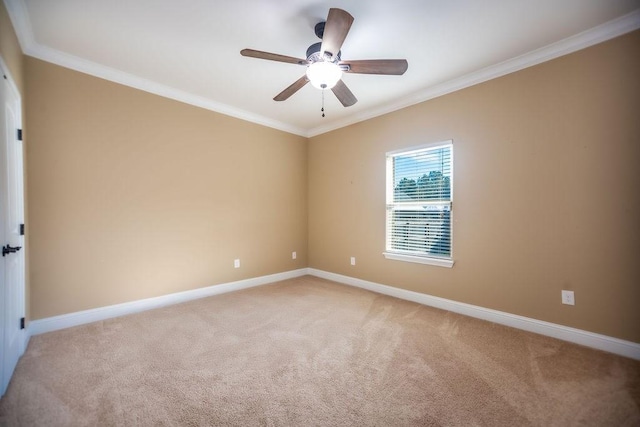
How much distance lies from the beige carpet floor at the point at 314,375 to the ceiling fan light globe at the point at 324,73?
2.19m

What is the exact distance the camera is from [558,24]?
2162 millimetres

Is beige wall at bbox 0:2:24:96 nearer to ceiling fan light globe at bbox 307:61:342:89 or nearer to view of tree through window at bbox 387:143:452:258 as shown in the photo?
ceiling fan light globe at bbox 307:61:342:89

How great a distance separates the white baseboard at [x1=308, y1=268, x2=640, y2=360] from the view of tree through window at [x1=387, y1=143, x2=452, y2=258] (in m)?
0.55

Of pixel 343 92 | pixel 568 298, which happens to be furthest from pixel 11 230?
pixel 568 298

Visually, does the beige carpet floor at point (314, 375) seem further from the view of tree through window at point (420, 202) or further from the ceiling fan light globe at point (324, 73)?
the ceiling fan light globe at point (324, 73)

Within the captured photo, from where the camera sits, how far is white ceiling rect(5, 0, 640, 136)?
198cm

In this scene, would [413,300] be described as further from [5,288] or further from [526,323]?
[5,288]

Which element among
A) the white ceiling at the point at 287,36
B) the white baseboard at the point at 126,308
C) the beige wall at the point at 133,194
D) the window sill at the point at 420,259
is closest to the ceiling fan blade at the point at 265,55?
the white ceiling at the point at 287,36

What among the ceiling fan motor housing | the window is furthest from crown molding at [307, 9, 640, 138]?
the ceiling fan motor housing

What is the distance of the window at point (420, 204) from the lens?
126 inches

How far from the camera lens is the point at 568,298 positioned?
2387 millimetres

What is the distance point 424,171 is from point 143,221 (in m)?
3.47

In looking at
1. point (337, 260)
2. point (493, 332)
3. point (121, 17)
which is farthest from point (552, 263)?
point (121, 17)

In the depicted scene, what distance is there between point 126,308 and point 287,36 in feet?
10.7
